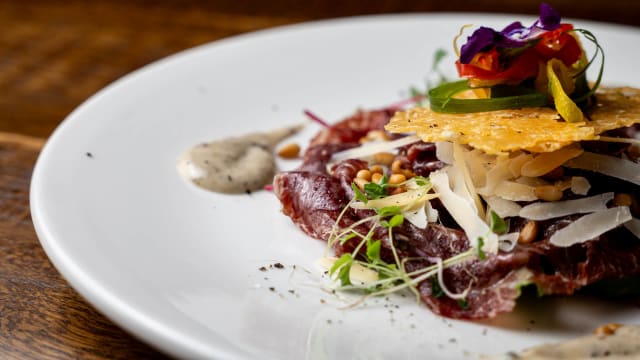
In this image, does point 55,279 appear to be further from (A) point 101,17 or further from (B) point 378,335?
(A) point 101,17

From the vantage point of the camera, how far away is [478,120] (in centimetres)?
410

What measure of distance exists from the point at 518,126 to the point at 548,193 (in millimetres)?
362

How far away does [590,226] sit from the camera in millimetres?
3797

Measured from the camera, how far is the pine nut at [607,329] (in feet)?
11.5

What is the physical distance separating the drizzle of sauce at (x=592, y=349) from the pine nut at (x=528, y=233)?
0.56 metres

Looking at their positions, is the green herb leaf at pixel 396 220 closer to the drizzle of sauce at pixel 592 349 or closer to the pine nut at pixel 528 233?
the pine nut at pixel 528 233

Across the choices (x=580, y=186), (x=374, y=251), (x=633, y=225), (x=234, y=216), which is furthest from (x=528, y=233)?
(x=234, y=216)

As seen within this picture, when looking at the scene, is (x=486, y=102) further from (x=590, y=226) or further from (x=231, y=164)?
(x=231, y=164)

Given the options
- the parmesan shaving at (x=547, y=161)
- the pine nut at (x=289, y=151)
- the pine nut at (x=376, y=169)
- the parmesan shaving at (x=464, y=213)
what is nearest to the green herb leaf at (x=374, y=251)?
the parmesan shaving at (x=464, y=213)

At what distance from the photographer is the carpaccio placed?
12.1ft

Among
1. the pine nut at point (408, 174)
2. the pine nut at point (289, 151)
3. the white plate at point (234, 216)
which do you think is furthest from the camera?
the pine nut at point (289, 151)

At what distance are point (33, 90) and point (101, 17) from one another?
1931 mm

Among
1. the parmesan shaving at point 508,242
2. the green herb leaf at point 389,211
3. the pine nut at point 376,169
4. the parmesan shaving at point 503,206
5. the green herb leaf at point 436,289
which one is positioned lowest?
the green herb leaf at point 436,289

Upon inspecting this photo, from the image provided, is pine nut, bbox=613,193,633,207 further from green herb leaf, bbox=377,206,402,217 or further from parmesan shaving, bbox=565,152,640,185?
green herb leaf, bbox=377,206,402,217
